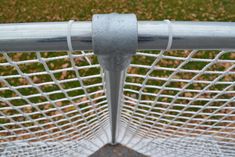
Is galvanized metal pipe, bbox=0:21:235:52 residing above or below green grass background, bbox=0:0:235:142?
below

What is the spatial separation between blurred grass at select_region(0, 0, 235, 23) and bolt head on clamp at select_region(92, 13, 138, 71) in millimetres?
3695

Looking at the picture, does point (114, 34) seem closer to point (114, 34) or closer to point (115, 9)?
point (114, 34)

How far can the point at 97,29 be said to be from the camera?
0.58m

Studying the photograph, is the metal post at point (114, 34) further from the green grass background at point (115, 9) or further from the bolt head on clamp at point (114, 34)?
the green grass background at point (115, 9)

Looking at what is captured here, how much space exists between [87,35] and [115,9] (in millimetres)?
3858

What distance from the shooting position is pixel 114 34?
22.7 inches

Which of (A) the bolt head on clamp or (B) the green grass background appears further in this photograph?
(B) the green grass background

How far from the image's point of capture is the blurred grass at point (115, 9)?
4203mm

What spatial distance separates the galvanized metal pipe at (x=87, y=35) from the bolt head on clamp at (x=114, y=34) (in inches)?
0.8

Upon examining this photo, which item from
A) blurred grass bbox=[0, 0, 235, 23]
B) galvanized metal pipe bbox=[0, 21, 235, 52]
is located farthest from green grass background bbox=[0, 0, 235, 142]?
galvanized metal pipe bbox=[0, 21, 235, 52]

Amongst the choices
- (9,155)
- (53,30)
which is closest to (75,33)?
(53,30)

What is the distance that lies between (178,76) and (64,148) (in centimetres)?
162

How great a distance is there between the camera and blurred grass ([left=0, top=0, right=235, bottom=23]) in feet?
13.8

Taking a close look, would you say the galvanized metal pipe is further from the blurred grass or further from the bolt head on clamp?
the blurred grass
